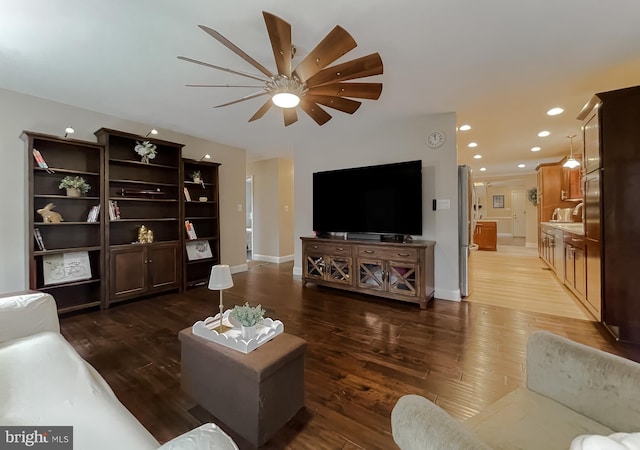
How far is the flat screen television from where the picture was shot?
11.9 ft

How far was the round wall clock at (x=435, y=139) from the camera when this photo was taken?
3.64m

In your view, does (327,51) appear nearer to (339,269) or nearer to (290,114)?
(290,114)

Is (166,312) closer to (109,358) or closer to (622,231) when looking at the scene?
(109,358)

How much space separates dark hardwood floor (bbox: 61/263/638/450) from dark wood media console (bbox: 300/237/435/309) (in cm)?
20

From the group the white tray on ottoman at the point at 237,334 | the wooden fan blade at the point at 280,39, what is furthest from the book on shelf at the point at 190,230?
the wooden fan blade at the point at 280,39

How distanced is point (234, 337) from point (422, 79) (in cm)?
287

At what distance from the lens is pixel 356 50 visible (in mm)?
2236

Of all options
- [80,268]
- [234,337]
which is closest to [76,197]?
[80,268]

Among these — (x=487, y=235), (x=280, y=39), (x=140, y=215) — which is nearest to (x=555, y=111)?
(x=280, y=39)

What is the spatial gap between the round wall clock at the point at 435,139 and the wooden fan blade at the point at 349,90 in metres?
1.82

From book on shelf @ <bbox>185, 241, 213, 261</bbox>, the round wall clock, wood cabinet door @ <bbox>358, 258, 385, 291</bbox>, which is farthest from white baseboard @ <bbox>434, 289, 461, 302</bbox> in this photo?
book on shelf @ <bbox>185, 241, 213, 261</bbox>

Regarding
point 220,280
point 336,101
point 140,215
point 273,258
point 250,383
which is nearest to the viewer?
point 250,383

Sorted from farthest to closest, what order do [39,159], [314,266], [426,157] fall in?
[314,266] < [426,157] < [39,159]

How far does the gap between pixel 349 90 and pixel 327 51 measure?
19.7 inches
